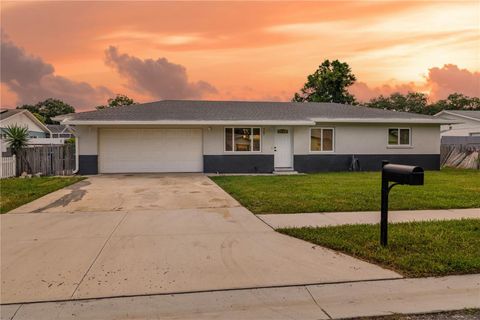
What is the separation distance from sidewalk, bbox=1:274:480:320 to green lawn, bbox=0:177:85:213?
612 centimetres

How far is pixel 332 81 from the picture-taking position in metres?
42.0

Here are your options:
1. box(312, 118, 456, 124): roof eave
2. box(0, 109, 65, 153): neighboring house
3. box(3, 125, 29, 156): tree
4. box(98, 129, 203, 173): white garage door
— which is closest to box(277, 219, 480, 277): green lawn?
box(312, 118, 456, 124): roof eave

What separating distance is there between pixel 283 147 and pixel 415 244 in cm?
1378

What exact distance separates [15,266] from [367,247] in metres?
4.80

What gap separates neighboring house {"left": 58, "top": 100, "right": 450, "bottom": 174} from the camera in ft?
58.6

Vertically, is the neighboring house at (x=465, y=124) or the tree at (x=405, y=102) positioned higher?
the tree at (x=405, y=102)

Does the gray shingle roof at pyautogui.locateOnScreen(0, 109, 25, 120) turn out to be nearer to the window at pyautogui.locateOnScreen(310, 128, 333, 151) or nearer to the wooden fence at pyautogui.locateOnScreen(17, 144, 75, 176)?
the wooden fence at pyautogui.locateOnScreen(17, 144, 75, 176)

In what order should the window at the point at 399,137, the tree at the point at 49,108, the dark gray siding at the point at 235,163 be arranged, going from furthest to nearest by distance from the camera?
the tree at the point at 49,108
the window at the point at 399,137
the dark gray siding at the point at 235,163

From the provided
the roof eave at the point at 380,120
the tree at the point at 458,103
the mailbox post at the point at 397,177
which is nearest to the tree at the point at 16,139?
the roof eave at the point at 380,120

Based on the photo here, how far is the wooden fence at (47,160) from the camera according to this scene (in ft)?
53.6

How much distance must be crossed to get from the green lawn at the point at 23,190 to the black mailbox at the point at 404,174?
26.6 feet

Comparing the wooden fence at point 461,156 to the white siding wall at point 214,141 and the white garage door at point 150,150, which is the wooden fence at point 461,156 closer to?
the white siding wall at point 214,141

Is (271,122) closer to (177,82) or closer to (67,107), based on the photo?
(177,82)

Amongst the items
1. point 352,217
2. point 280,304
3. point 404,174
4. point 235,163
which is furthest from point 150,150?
point 280,304
